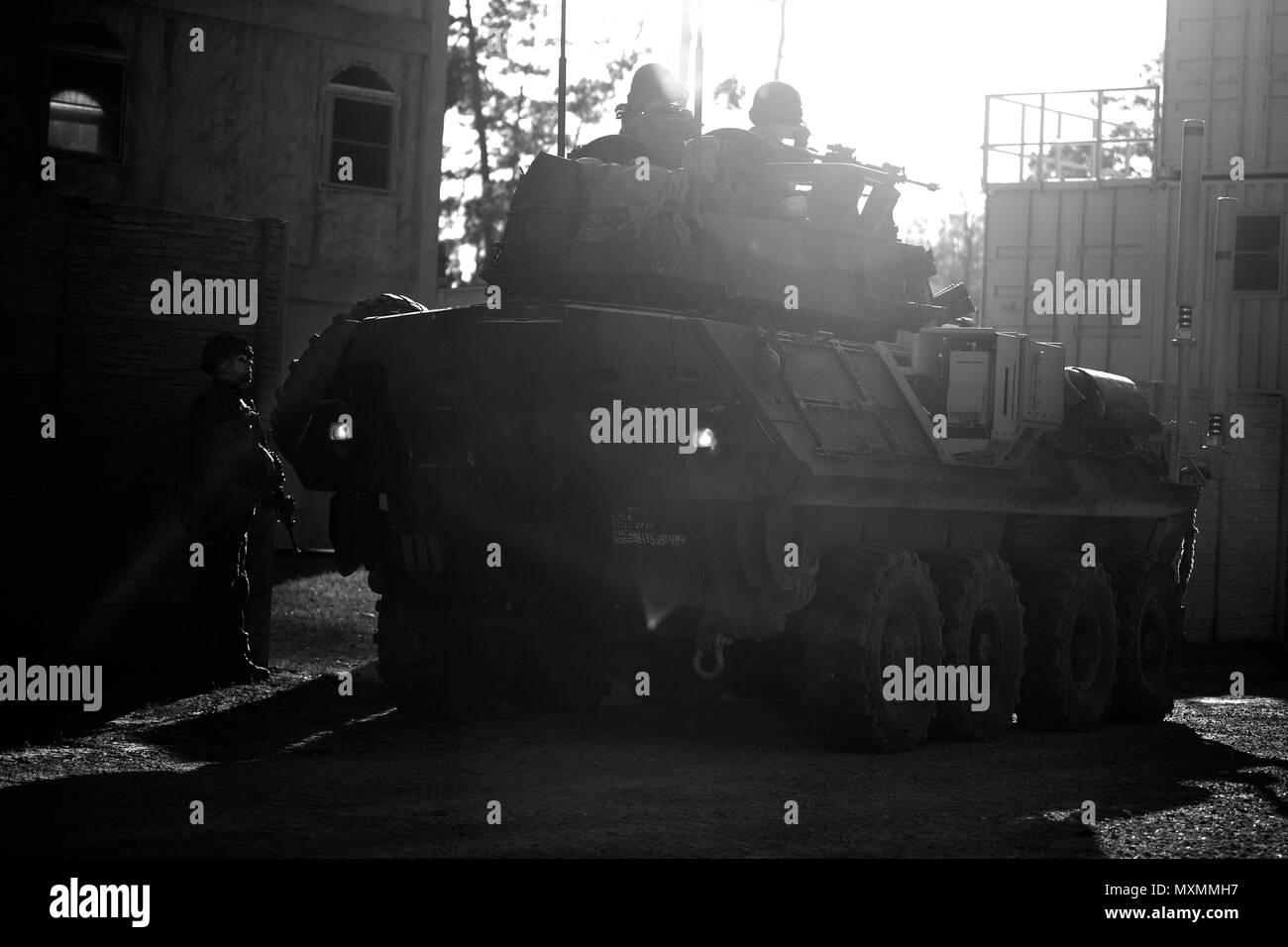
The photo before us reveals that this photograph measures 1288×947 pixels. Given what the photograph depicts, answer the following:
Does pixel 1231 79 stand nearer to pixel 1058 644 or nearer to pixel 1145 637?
pixel 1145 637

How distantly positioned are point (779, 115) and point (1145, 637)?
15.3 ft

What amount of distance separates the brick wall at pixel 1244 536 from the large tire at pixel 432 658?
416 inches

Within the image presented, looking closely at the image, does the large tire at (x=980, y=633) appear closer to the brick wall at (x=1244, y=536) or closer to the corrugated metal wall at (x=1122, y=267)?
the brick wall at (x=1244, y=536)

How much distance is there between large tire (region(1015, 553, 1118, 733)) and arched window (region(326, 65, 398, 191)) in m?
12.6

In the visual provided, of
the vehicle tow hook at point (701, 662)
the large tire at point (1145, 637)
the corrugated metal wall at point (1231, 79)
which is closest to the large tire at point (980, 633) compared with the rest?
the vehicle tow hook at point (701, 662)

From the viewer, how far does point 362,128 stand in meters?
23.1

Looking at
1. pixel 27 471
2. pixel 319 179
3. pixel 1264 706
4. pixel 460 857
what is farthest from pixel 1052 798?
pixel 319 179

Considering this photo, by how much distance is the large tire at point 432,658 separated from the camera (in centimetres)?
1135

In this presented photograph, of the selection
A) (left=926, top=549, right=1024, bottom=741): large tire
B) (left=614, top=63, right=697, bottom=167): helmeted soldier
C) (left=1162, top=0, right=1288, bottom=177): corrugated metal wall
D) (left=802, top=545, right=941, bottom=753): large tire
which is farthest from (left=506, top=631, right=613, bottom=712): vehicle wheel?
(left=1162, top=0, right=1288, bottom=177): corrugated metal wall

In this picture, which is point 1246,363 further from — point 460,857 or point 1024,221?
point 460,857

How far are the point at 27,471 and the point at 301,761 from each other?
11.8 feet

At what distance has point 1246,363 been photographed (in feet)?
81.7

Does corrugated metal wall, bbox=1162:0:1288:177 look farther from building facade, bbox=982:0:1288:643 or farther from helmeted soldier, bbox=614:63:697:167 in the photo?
helmeted soldier, bbox=614:63:697:167

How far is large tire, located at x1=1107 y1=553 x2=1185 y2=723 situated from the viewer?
44.5 ft
